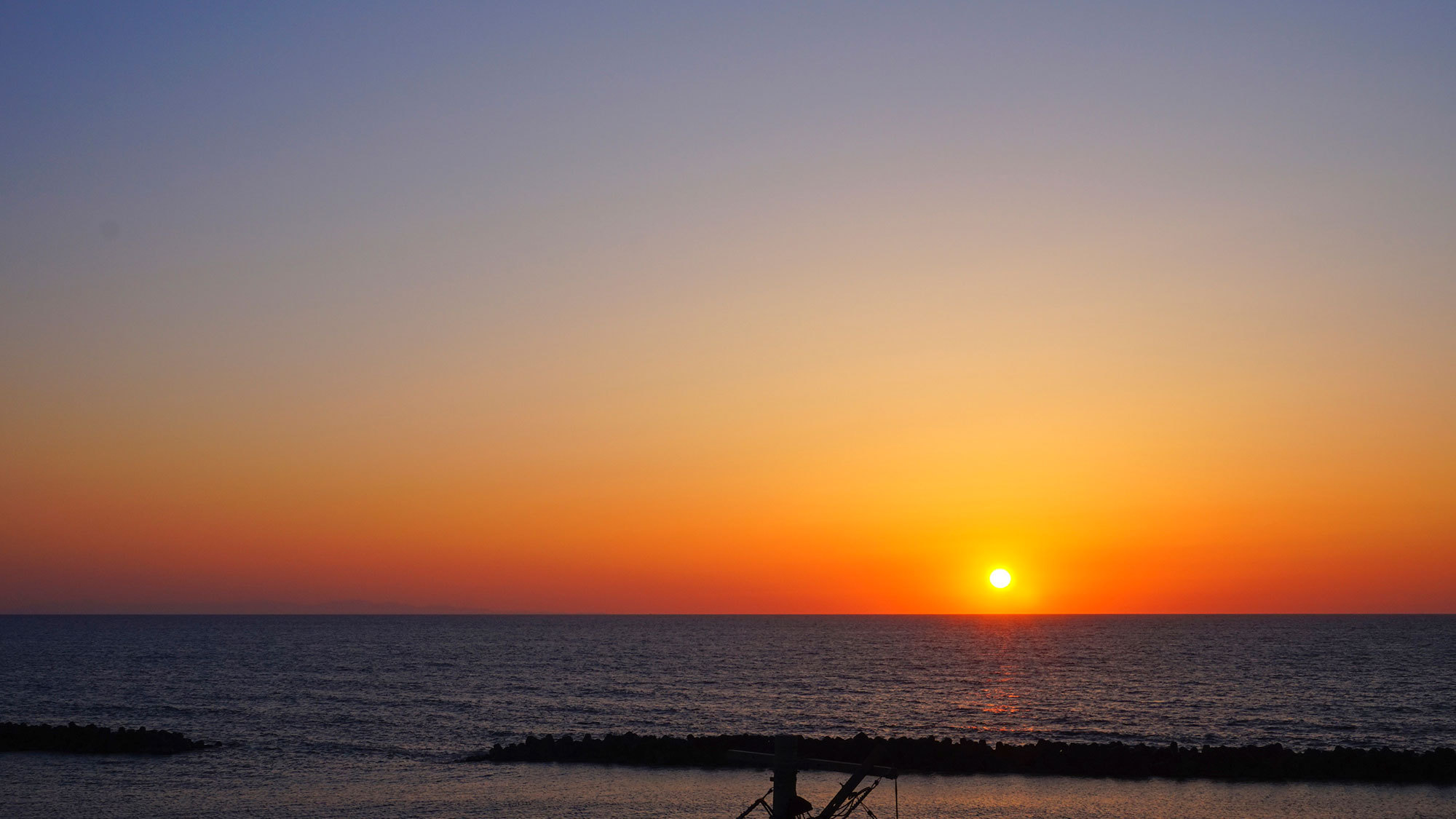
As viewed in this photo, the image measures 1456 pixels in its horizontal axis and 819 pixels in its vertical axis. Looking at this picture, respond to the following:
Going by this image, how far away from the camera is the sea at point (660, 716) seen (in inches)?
1321

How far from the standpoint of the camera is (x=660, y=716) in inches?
2404

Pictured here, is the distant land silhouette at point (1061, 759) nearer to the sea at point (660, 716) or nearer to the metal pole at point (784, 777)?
the sea at point (660, 716)

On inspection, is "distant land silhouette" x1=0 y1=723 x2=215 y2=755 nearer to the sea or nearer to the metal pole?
the sea

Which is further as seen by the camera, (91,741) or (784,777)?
(91,741)

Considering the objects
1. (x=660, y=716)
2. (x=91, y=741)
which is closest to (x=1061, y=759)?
(x=660, y=716)

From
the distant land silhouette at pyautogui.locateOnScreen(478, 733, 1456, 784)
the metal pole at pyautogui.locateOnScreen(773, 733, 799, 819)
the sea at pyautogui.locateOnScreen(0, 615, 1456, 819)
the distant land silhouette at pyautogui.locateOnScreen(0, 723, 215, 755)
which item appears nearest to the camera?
the metal pole at pyautogui.locateOnScreen(773, 733, 799, 819)

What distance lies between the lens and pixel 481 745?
4794cm

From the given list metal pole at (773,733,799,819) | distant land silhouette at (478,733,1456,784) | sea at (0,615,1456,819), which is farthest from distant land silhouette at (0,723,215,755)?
metal pole at (773,733,799,819)

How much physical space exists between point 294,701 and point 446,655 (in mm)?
55405

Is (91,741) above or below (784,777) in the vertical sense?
below

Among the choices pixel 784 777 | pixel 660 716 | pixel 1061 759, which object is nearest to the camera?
pixel 784 777

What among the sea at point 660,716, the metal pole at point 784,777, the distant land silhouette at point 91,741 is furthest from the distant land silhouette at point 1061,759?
the metal pole at point 784,777

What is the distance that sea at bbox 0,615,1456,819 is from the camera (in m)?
33.6

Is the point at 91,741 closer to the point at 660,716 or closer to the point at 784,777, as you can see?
the point at 660,716
